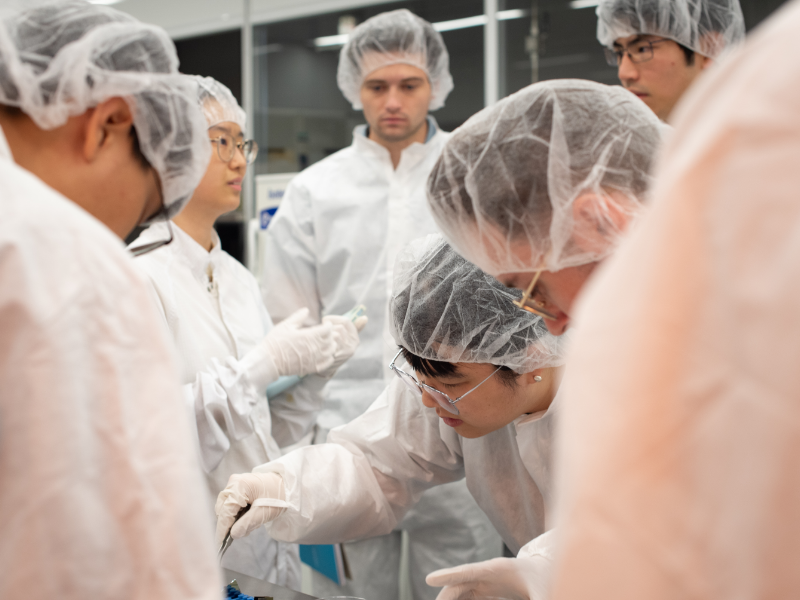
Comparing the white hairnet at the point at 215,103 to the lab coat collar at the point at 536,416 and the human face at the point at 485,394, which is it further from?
the lab coat collar at the point at 536,416

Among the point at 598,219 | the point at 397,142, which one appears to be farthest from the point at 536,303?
the point at 397,142

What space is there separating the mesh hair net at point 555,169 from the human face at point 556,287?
0.08 feet

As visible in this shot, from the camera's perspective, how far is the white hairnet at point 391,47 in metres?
2.29

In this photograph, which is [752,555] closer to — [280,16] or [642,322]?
[642,322]

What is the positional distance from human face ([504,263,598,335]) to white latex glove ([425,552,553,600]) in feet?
1.31

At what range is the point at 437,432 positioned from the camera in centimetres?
152

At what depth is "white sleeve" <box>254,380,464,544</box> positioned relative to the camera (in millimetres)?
1399

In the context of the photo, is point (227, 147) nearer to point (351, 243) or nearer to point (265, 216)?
point (351, 243)

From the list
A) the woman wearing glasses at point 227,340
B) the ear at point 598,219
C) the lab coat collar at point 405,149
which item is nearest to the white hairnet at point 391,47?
the lab coat collar at point 405,149

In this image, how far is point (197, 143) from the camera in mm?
903

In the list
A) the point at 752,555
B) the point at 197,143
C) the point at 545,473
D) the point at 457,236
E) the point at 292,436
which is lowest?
the point at 292,436

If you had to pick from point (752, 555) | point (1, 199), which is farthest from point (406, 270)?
point (752, 555)

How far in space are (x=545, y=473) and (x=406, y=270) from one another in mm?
491

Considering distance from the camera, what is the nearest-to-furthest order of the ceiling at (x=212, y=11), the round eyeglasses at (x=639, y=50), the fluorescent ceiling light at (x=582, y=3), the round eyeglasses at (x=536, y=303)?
the round eyeglasses at (x=536, y=303), the round eyeglasses at (x=639, y=50), the fluorescent ceiling light at (x=582, y=3), the ceiling at (x=212, y=11)
